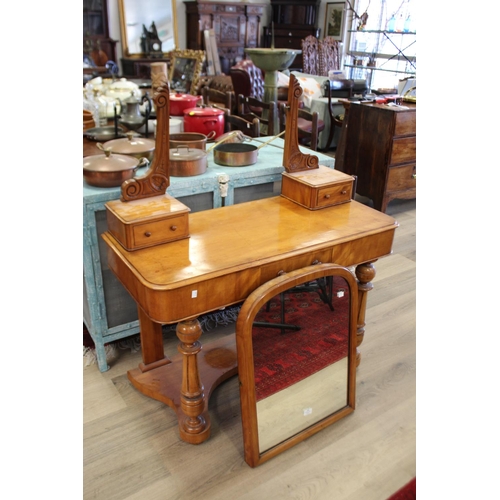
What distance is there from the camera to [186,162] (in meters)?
1.88

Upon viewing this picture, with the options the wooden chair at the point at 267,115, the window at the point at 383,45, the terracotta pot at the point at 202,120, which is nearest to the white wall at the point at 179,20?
the window at the point at 383,45

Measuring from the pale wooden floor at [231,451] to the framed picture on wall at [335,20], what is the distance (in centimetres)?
720

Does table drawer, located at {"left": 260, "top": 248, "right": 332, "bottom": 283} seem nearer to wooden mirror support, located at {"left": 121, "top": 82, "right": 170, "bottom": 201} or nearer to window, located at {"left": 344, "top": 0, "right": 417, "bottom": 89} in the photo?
wooden mirror support, located at {"left": 121, "top": 82, "right": 170, "bottom": 201}

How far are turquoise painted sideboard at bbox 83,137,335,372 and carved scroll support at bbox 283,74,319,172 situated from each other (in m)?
0.20

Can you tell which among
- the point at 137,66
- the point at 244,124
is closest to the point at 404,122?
the point at 244,124

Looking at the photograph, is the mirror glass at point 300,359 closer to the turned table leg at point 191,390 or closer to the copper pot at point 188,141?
the turned table leg at point 191,390

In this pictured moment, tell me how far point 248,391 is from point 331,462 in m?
0.42

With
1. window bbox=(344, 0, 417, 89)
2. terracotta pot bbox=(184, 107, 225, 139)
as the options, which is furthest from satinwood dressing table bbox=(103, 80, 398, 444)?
window bbox=(344, 0, 417, 89)

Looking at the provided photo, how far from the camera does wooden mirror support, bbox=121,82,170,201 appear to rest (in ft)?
4.72

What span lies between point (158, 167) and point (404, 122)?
2.49 metres

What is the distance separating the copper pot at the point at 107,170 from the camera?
1670mm

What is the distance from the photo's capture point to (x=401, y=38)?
6.73 meters
